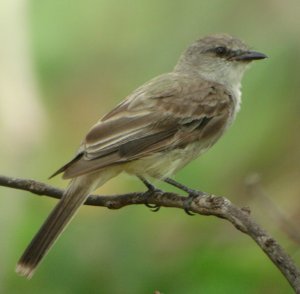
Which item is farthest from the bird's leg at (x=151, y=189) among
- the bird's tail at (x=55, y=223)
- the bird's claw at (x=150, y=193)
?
the bird's tail at (x=55, y=223)

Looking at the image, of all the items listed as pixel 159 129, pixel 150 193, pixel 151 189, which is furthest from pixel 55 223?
pixel 159 129

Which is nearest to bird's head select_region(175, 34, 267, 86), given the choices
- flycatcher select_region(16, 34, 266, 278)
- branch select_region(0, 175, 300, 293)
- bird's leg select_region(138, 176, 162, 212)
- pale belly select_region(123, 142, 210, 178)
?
flycatcher select_region(16, 34, 266, 278)

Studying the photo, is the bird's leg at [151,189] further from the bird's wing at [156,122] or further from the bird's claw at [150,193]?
the bird's wing at [156,122]

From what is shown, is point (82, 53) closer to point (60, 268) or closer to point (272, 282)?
point (60, 268)

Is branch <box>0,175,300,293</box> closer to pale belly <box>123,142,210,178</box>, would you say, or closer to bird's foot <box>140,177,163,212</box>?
bird's foot <box>140,177,163,212</box>

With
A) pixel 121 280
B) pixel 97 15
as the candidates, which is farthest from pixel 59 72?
pixel 121 280

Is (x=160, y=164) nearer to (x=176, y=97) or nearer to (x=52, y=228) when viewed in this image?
(x=176, y=97)
